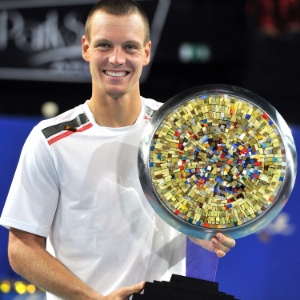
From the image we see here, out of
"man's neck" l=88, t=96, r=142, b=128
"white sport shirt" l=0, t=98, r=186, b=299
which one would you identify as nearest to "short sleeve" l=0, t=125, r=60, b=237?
"white sport shirt" l=0, t=98, r=186, b=299

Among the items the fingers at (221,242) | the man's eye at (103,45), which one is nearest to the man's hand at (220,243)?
the fingers at (221,242)

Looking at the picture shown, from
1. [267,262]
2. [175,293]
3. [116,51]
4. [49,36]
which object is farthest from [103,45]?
[49,36]

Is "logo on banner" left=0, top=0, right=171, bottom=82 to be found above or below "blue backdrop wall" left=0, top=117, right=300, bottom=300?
above

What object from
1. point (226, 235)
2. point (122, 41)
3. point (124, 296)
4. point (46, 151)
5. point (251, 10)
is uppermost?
point (251, 10)

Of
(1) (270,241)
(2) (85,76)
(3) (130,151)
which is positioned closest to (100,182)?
(3) (130,151)

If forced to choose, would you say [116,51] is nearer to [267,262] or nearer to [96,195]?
[96,195]

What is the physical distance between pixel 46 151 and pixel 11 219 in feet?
0.59

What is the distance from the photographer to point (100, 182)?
204 cm

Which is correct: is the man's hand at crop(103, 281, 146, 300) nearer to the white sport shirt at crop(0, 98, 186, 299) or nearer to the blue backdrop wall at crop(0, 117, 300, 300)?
the white sport shirt at crop(0, 98, 186, 299)

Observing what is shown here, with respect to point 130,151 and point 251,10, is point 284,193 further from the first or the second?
point 251,10

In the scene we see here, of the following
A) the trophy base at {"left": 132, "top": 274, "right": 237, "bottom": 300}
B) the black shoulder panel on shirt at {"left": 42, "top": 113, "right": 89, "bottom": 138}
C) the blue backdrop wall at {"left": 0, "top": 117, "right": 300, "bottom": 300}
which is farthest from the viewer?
the blue backdrop wall at {"left": 0, "top": 117, "right": 300, "bottom": 300}

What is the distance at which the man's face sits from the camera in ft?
6.44

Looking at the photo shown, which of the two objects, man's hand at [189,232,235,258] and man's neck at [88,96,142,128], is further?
man's neck at [88,96,142,128]

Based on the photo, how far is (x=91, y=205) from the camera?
203cm
